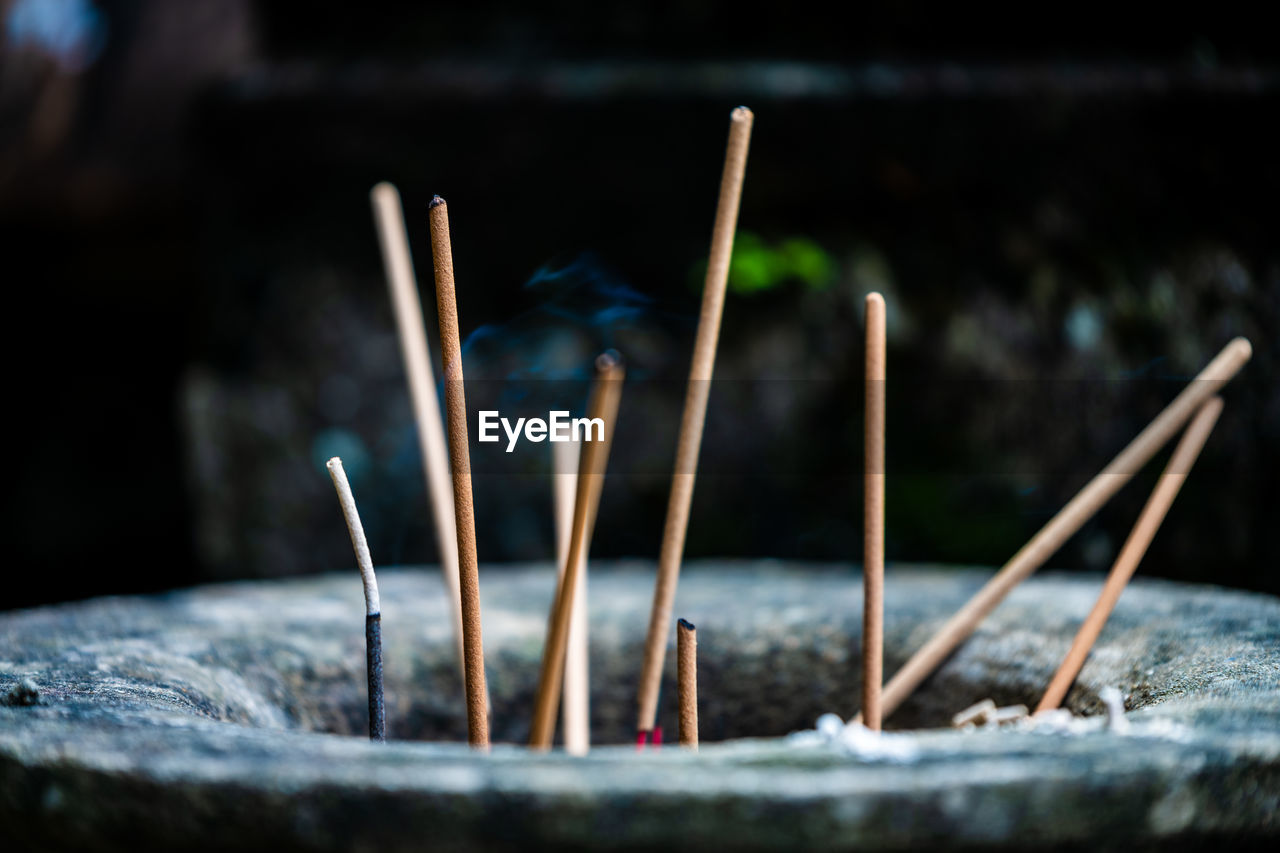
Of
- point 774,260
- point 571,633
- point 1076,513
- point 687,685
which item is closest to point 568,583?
point 687,685

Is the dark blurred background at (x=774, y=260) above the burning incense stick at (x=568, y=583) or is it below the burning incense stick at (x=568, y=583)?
above

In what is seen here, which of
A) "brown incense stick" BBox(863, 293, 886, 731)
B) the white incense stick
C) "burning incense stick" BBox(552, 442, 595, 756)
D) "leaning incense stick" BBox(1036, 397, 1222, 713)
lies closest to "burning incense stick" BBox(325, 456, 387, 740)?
the white incense stick

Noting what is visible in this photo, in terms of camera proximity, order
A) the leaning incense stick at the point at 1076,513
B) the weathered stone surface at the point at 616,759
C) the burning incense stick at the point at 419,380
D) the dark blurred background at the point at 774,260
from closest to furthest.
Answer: the weathered stone surface at the point at 616,759 → the leaning incense stick at the point at 1076,513 → the burning incense stick at the point at 419,380 → the dark blurred background at the point at 774,260

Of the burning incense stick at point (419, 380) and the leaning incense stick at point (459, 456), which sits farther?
the burning incense stick at point (419, 380)

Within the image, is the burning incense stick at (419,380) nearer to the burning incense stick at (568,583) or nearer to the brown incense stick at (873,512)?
the burning incense stick at (568,583)

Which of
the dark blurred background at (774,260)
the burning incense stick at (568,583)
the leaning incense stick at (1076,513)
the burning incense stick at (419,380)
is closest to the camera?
the burning incense stick at (568,583)

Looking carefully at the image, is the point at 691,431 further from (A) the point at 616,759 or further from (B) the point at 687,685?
(A) the point at 616,759

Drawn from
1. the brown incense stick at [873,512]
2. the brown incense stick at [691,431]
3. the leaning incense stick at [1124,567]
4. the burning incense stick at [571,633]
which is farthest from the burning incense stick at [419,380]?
the leaning incense stick at [1124,567]
